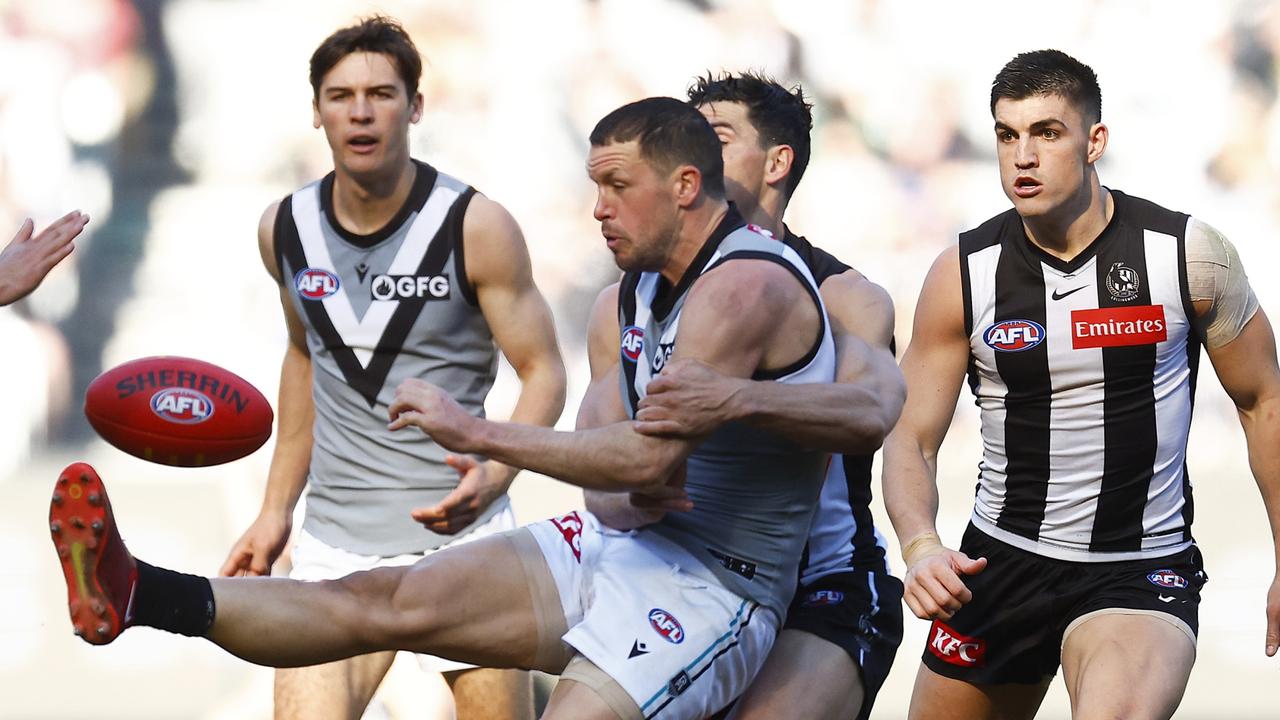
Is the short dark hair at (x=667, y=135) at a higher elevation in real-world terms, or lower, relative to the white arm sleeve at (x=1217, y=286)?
higher

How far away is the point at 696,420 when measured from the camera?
139 inches

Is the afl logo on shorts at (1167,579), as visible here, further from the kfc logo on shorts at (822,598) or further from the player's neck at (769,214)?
the player's neck at (769,214)

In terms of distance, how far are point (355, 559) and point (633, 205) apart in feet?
5.14

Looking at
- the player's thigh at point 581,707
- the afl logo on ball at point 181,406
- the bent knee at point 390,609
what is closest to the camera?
the player's thigh at point 581,707

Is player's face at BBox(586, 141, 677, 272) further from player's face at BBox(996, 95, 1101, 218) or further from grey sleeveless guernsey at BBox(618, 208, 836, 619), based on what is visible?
player's face at BBox(996, 95, 1101, 218)

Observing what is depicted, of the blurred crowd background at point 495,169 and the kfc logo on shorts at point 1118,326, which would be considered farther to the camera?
the blurred crowd background at point 495,169

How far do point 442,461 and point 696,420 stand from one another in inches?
58.8

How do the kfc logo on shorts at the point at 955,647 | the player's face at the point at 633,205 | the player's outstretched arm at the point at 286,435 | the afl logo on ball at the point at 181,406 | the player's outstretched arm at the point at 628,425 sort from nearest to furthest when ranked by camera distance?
1. the player's outstretched arm at the point at 628,425
2. the player's face at the point at 633,205
3. the afl logo on ball at the point at 181,406
4. the kfc logo on shorts at the point at 955,647
5. the player's outstretched arm at the point at 286,435

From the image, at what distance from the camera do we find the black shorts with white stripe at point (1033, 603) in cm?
443

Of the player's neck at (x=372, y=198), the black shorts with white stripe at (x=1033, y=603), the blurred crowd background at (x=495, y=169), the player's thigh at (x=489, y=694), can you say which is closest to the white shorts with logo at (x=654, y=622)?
the player's thigh at (x=489, y=694)

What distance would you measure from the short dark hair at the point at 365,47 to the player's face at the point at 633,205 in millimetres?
1218

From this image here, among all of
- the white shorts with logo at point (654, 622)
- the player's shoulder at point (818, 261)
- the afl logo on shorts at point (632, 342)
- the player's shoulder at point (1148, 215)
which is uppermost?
the player's shoulder at point (1148, 215)

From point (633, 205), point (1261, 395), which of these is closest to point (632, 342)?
point (633, 205)

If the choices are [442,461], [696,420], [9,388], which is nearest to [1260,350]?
[696,420]
